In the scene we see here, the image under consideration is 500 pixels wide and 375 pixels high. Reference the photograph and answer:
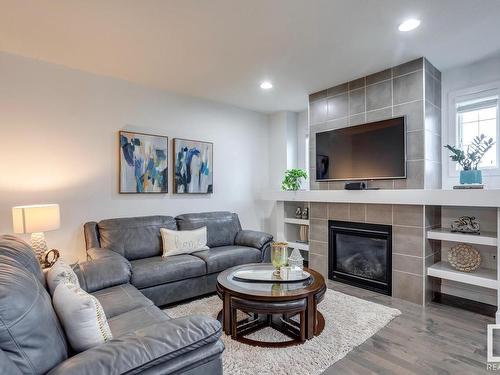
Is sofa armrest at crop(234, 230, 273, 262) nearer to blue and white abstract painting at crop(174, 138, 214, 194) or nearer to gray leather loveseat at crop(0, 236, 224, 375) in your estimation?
blue and white abstract painting at crop(174, 138, 214, 194)

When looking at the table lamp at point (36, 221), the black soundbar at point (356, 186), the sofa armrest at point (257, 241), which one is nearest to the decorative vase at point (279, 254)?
the sofa armrest at point (257, 241)

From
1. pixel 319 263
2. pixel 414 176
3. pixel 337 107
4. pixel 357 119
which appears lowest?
pixel 319 263

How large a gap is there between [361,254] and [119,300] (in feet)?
9.14

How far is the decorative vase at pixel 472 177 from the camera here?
→ 275 centimetres

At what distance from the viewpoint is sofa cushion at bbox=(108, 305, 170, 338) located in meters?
1.58

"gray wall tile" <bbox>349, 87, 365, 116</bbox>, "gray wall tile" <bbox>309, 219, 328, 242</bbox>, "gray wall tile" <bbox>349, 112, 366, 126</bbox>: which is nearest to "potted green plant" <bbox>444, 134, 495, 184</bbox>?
"gray wall tile" <bbox>349, 112, 366, 126</bbox>

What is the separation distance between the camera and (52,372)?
36.9 inches

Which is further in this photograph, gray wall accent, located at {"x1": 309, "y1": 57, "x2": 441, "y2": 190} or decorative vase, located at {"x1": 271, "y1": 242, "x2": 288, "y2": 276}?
gray wall accent, located at {"x1": 309, "y1": 57, "x2": 441, "y2": 190}

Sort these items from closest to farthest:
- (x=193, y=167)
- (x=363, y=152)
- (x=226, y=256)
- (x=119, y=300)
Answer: (x=119, y=300) < (x=226, y=256) < (x=363, y=152) < (x=193, y=167)

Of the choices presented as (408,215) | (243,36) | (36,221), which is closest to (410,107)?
(408,215)

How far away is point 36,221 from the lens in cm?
255

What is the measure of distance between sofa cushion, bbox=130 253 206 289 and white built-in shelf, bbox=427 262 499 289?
244cm

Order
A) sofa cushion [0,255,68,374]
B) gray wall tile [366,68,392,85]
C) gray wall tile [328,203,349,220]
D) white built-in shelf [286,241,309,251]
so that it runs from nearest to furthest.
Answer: sofa cushion [0,255,68,374], gray wall tile [366,68,392,85], gray wall tile [328,203,349,220], white built-in shelf [286,241,309,251]

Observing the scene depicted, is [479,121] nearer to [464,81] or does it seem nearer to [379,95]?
[464,81]
